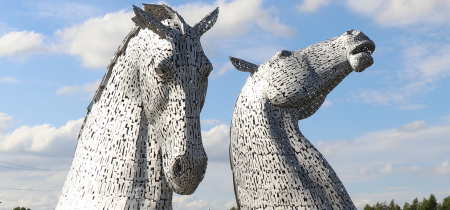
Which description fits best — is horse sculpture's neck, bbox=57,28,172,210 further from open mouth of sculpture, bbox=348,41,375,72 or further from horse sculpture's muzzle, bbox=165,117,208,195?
open mouth of sculpture, bbox=348,41,375,72

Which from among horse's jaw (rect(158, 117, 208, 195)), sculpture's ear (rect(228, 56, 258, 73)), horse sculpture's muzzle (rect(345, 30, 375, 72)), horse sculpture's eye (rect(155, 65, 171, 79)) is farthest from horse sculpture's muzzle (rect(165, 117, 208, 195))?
horse sculpture's muzzle (rect(345, 30, 375, 72))

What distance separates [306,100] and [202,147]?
203 cm

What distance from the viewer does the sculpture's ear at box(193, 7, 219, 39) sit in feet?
7.73

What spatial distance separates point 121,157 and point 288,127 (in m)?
1.92

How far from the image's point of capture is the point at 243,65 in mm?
4250

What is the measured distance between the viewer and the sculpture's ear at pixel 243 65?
4219mm

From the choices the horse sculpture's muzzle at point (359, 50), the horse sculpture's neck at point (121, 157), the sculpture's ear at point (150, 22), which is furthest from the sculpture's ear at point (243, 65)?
the sculpture's ear at point (150, 22)

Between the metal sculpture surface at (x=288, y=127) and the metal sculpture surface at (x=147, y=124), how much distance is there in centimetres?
151

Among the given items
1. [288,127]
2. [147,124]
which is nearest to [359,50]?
[288,127]

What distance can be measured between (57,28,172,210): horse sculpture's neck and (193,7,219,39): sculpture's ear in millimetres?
293

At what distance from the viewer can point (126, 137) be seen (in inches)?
90.4

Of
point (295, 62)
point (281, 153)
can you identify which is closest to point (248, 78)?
point (295, 62)

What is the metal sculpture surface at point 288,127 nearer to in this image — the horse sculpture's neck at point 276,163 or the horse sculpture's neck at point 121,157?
the horse sculpture's neck at point 276,163

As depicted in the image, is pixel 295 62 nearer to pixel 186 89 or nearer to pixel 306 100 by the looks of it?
pixel 306 100
